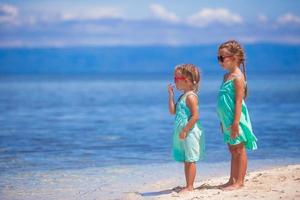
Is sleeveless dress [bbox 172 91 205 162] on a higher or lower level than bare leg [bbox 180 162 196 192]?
higher

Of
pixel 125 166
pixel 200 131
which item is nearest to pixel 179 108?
pixel 200 131

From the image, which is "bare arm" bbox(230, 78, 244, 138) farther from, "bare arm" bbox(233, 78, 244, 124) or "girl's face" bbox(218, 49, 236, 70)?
"girl's face" bbox(218, 49, 236, 70)

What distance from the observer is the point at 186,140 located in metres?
6.57

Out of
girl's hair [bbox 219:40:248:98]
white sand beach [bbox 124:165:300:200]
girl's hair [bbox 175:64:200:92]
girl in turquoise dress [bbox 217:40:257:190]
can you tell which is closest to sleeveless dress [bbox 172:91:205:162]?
girl's hair [bbox 175:64:200:92]

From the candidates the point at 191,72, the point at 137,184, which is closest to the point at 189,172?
the point at 191,72

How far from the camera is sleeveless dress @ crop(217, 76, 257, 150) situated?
648 cm

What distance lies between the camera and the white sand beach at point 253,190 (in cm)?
623

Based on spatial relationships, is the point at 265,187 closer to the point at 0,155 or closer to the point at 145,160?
the point at 145,160

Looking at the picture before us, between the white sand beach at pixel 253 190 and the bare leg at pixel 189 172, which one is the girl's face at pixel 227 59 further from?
the white sand beach at pixel 253 190

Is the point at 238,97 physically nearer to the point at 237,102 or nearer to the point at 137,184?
the point at 237,102

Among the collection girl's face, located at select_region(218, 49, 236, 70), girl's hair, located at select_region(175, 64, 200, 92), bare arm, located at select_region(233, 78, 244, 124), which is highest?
girl's face, located at select_region(218, 49, 236, 70)

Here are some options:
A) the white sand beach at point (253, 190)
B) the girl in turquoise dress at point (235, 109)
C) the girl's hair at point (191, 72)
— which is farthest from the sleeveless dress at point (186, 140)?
the white sand beach at point (253, 190)

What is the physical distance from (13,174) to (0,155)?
2.40 metres

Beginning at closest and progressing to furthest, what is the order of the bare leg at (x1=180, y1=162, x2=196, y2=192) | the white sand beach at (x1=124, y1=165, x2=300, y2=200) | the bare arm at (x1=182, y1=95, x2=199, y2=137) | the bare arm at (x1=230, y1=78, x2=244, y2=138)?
1. the white sand beach at (x1=124, y1=165, x2=300, y2=200)
2. the bare arm at (x1=230, y1=78, x2=244, y2=138)
3. the bare arm at (x1=182, y1=95, x2=199, y2=137)
4. the bare leg at (x1=180, y1=162, x2=196, y2=192)
